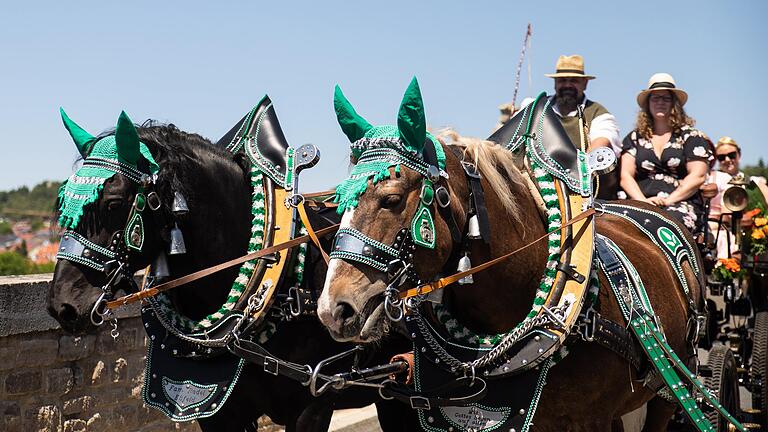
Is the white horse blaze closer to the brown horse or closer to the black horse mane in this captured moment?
the brown horse

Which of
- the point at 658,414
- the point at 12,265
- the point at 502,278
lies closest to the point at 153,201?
the point at 502,278

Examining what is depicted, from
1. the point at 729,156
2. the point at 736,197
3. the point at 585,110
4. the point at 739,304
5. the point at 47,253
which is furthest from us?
the point at 47,253

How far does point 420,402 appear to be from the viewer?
336 centimetres

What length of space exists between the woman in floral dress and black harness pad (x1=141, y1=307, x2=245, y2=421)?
2866mm

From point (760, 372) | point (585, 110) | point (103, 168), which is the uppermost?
point (585, 110)

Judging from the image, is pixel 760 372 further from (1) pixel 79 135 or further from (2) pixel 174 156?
(1) pixel 79 135

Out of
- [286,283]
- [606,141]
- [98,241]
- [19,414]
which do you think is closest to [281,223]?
[286,283]

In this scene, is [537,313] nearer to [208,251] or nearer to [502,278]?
[502,278]

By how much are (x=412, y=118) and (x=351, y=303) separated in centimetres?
69

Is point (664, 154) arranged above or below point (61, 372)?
above

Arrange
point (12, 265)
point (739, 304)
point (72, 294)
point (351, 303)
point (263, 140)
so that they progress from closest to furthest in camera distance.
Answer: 1. point (351, 303)
2. point (72, 294)
3. point (263, 140)
4. point (739, 304)
5. point (12, 265)

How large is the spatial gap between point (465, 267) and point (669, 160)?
2935mm

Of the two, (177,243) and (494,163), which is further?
(177,243)

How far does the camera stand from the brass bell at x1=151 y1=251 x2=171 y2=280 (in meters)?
3.71
